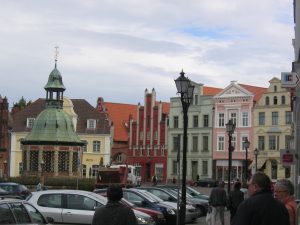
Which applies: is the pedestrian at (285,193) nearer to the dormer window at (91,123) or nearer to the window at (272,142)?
the window at (272,142)

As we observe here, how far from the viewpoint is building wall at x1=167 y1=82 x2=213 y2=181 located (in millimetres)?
91125

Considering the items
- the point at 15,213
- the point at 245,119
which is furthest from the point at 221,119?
the point at 15,213

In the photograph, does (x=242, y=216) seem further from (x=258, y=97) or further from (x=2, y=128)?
(x=2, y=128)

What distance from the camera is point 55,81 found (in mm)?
65062

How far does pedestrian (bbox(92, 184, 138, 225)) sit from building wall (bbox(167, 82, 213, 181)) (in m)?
81.2

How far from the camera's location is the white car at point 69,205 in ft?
63.7

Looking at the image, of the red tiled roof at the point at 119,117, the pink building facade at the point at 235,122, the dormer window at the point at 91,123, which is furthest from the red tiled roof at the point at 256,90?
the dormer window at the point at 91,123

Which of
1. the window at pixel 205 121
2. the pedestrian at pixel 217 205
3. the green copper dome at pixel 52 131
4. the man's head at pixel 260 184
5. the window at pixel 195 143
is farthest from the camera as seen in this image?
the window at pixel 195 143

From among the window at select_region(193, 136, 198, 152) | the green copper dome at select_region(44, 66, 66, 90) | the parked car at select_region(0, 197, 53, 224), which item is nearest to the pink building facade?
the window at select_region(193, 136, 198, 152)

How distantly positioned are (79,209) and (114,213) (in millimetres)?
11079

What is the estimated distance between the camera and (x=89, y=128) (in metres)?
99.5

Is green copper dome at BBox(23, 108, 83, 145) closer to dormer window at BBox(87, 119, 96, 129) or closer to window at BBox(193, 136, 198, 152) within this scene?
window at BBox(193, 136, 198, 152)

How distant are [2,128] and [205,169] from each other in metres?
30.0

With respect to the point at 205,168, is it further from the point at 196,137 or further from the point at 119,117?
the point at 119,117
